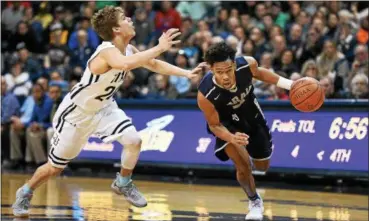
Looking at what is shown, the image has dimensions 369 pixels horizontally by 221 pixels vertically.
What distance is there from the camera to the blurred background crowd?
16.2 meters

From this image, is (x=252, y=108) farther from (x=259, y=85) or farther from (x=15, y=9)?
(x=15, y=9)

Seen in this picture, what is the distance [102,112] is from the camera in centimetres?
960

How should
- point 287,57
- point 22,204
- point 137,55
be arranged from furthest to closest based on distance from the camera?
point 287,57 → point 22,204 → point 137,55

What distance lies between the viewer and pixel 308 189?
14.4m

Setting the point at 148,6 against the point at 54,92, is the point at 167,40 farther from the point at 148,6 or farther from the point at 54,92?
the point at 148,6

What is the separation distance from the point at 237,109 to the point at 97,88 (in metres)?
1.71

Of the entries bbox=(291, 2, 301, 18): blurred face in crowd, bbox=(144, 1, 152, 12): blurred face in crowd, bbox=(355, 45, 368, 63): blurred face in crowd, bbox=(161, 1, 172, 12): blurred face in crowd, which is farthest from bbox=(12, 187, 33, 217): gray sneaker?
bbox=(144, 1, 152, 12): blurred face in crowd

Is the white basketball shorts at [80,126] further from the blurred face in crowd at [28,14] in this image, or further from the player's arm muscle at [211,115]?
the blurred face in crowd at [28,14]

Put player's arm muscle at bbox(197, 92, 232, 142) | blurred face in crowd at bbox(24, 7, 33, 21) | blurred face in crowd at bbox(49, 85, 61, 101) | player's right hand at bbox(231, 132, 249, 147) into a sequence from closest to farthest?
player's right hand at bbox(231, 132, 249, 147)
player's arm muscle at bbox(197, 92, 232, 142)
blurred face in crowd at bbox(49, 85, 61, 101)
blurred face in crowd at bbox(24, 7, 33, 21)

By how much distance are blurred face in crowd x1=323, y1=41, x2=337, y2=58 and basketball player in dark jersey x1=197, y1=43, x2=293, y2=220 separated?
580 centimetres

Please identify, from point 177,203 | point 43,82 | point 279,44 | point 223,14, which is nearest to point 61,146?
point 177,203

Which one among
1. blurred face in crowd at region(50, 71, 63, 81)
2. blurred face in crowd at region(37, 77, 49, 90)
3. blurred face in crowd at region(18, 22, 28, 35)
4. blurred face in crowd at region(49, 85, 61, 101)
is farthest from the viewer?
blurred face in crowd at region(18, 22, 28, 35)

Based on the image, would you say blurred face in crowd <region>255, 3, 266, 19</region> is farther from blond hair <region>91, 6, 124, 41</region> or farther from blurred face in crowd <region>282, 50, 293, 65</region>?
blond hair <region>91, 6, 124, 41</region>

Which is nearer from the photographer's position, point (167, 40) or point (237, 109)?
point (167, 40)
